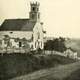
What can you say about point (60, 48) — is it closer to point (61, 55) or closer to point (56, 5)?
point (61, 55)

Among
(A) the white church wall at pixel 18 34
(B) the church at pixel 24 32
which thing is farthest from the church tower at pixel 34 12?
(A) the white church wall at pixel 18 34

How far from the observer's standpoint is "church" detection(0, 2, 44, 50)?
8.34 ft

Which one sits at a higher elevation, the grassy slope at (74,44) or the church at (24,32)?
the church at (24,32)

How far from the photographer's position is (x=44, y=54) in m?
2.56

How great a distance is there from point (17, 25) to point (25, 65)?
376mm

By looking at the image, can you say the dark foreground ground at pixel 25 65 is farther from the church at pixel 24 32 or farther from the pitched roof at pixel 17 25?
the pitched roof at pixel 17 25

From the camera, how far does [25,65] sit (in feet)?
8.24

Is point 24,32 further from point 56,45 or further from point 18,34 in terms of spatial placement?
point 56,45

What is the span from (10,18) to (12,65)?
0.43 meters

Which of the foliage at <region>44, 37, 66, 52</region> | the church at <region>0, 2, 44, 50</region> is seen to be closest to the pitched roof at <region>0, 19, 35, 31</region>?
the church at <region>0, 2, 44, 50</region>

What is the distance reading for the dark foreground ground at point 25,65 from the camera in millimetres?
2480

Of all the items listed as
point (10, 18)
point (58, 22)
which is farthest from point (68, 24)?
point (10, 18)

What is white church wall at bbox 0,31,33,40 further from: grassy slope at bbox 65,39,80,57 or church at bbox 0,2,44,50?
grassy slope at bbox 65,39,80,57

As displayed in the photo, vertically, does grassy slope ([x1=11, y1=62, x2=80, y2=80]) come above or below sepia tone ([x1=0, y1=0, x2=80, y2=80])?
below
